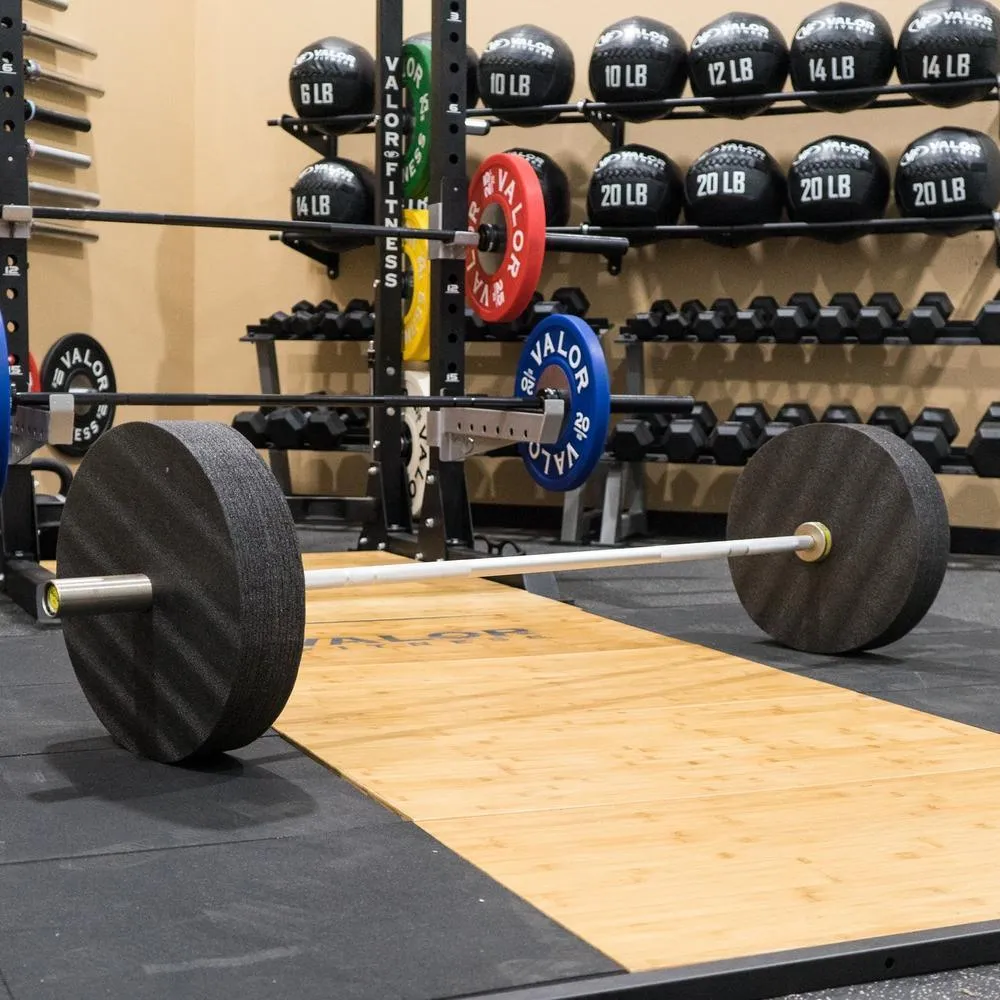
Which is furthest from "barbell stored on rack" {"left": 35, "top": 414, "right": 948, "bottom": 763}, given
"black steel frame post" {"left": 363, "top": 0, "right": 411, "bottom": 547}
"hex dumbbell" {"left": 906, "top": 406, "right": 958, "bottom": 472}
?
"hex dumbbell" {"left": 906, "top": 406, "right": 958, "bottom": 472}

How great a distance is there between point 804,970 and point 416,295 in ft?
11.4

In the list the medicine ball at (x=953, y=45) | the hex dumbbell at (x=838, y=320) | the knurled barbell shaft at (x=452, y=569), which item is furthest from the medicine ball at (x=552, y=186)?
the knurled barbell shaft at (x=452, y=569)

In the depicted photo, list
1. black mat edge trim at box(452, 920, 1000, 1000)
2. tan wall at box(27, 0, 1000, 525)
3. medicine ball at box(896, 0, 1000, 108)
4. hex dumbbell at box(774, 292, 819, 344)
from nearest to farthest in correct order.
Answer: black mat edge trim at box(452, 920, 1000, 1000), medicine ball at box(896, 0, 1000, 108), hex dumbbell at box(774, 292, 819, 344), tan wall at box(27, 0, 1000, 525)

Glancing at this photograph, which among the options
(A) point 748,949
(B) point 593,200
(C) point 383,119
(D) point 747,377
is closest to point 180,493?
(A) point 748,949

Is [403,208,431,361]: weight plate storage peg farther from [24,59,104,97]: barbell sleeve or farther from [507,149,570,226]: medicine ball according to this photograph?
[24,59,104,97]: barbell sleeve

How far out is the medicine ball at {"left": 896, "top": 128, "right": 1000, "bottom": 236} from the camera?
4.21 meters

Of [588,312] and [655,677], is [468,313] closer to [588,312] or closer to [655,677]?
[588,312]

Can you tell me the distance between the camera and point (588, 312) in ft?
16.9

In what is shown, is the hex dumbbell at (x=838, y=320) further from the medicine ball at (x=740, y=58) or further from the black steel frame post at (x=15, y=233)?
the black steel frame post at (x=15, y=233)

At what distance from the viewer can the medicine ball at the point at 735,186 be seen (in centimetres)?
445

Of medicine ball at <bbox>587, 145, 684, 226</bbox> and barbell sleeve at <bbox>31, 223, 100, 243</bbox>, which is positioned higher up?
medicine ball at <bbox>587, 145, 684, 226</bbox>

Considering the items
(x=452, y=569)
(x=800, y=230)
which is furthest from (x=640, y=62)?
(x=452, y=569)

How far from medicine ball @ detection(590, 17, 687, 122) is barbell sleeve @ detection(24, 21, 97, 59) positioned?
1.80 m

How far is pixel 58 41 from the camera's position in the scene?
4754mm
